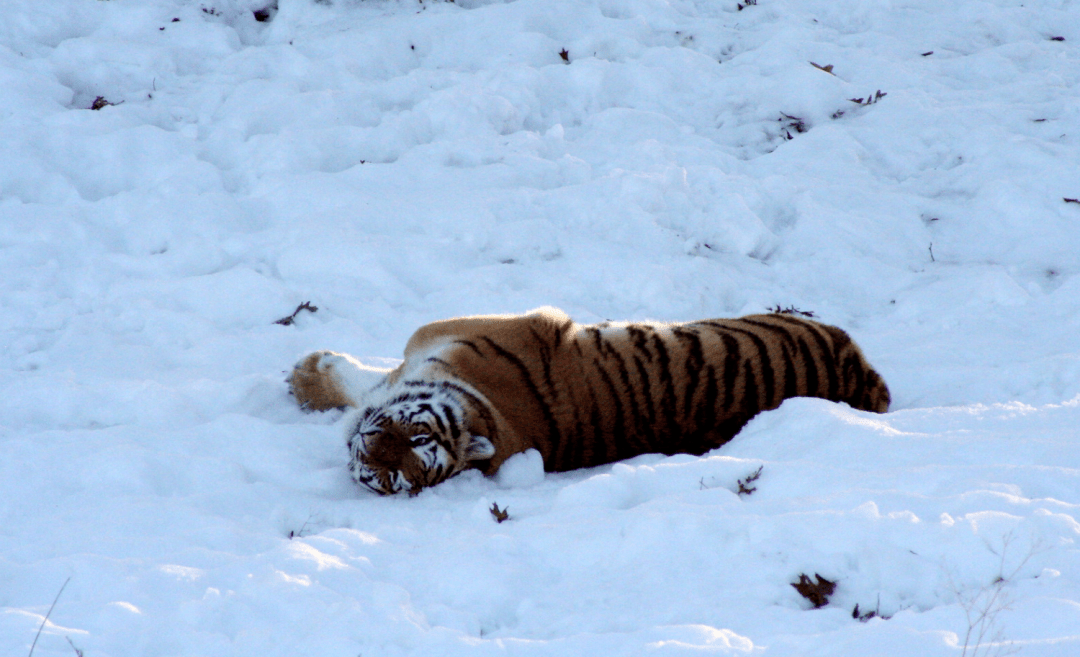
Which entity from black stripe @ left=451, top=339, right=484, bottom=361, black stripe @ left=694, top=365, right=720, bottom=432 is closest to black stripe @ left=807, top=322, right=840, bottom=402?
black stripe @ left=694, top=365, right=720, bottom=432

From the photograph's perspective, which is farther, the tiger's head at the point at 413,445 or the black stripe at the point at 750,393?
the black stripe at the point at 750,393

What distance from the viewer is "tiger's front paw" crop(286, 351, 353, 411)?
4.01 meters

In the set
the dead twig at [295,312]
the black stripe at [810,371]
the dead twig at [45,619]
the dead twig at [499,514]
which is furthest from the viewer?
the dead twig at [295,312]

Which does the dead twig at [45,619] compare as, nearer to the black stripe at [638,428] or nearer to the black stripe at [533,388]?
the black stripe at [533,388]

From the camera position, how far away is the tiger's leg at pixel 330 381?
13.2ft

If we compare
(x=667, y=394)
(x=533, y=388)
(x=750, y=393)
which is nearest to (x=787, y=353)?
(x=750, y=393)

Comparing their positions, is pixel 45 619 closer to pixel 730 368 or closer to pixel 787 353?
pixel 730 368

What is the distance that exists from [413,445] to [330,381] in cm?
75

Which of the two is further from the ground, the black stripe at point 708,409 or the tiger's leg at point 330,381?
the black stripe at point 708,409

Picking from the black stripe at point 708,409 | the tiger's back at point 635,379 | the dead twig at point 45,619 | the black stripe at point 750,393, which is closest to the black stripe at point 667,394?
the tiger's back at point 635,379

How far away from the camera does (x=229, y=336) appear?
4348 millimetres

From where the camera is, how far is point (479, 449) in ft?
11.6

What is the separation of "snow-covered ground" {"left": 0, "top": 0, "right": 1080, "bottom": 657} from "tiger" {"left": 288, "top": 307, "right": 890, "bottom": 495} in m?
0.15

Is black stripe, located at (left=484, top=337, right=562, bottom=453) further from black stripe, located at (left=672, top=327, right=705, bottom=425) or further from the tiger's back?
black stripe, located at (left=672, top=327, right=705, bottom=425)
